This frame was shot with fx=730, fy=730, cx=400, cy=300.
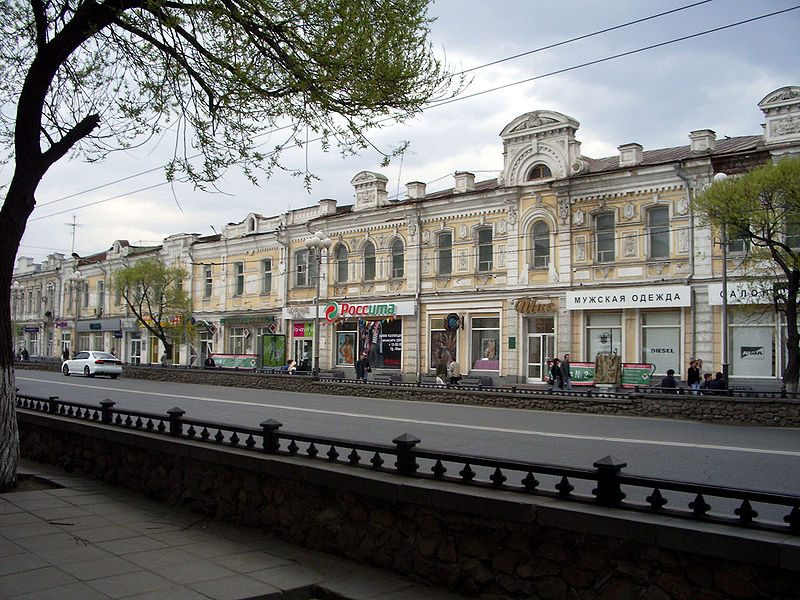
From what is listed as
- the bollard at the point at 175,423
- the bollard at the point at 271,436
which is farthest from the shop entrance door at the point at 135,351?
the bollard at the point at 271,436

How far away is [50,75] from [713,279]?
23105mm

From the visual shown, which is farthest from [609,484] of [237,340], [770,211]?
[237,340]

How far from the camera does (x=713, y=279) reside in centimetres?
2598

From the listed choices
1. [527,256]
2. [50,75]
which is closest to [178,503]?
[50,75]

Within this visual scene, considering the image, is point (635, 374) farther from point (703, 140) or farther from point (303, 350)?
point (303, 350)

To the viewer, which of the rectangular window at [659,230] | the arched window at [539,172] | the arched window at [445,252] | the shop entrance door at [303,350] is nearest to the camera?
the rectangular window at [659,230]

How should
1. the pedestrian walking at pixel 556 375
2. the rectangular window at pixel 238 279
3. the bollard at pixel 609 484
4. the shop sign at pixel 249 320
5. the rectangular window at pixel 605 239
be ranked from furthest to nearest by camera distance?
the rectangular window at pixel 238 279, the shop sign at pixel 249 320, the rectangular window at pixel 605 239, the pedestrian walking at pixel 556 375, the bollard at pixel 609 484

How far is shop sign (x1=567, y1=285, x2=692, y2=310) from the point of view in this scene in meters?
26.7

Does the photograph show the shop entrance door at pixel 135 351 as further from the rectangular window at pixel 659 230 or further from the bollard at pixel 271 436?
the bollard at pixel 271 436

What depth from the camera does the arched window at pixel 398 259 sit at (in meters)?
36.7

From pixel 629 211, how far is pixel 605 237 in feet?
4.73

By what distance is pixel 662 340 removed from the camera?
90.3 ft

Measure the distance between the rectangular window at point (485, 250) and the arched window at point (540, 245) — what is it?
2320mm

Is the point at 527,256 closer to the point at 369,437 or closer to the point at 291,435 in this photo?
the point at 369,437
